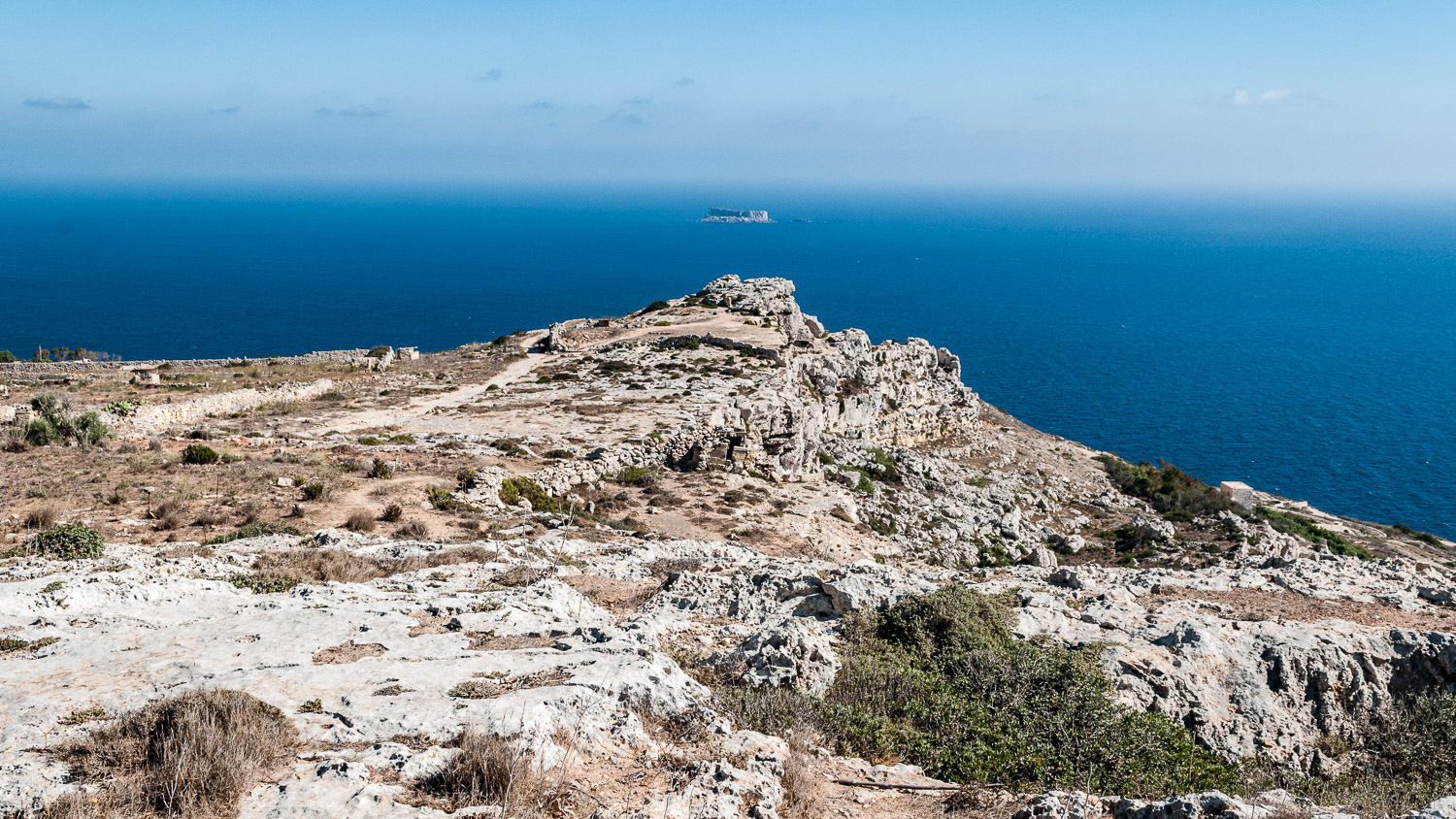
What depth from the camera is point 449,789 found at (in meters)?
6.49

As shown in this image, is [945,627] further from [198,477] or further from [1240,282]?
[1240,282]

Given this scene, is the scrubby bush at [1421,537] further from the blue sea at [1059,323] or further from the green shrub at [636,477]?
the green shrub at [636,477]

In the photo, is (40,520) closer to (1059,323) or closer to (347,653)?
(347,653)

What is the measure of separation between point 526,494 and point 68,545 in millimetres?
Answer: 11232

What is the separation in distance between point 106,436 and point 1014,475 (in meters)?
38.5

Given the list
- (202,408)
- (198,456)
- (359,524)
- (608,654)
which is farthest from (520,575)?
(202,408)

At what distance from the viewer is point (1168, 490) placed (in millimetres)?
43625

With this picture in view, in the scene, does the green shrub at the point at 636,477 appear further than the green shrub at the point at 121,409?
No

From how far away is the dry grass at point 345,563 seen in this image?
12688 millimetres

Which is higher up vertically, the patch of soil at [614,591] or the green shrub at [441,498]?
the patch of soil at [614,591]

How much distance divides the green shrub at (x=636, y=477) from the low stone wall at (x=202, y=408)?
52.4 ft

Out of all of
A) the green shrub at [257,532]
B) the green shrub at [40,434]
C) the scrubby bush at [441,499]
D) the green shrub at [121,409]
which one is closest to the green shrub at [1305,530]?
the scrubby bush at [441,499]

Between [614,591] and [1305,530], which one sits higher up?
[614,591]

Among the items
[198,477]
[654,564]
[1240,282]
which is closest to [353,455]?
[198,477]
